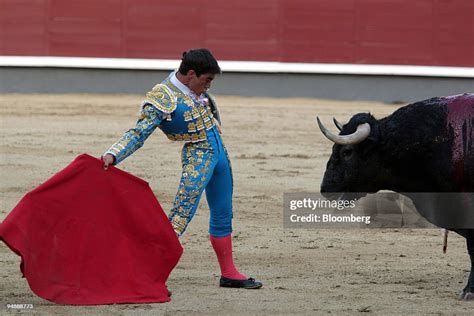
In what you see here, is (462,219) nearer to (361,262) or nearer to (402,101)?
(361,262)

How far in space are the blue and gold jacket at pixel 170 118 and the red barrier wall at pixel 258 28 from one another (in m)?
7.67

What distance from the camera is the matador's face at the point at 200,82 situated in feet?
13.7

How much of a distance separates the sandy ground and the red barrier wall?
1637 millimetres

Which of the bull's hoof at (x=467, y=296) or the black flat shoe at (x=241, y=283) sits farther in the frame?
the black flat shoe at (x=241, y=283)

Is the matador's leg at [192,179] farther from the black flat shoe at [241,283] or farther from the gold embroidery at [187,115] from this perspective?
the black flat shoe at [241,283]

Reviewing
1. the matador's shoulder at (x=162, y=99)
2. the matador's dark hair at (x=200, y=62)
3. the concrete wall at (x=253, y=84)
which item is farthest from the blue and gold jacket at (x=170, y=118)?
the concrete wall at (x=253, y=84)

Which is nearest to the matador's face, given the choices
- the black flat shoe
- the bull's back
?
the black flat shoe

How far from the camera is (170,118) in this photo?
4191 millimetres

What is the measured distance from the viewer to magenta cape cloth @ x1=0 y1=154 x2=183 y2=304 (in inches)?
161

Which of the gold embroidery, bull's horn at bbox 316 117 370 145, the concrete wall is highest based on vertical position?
the concrete wall

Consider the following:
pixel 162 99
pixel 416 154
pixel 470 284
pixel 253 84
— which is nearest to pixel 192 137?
pixel 162 99

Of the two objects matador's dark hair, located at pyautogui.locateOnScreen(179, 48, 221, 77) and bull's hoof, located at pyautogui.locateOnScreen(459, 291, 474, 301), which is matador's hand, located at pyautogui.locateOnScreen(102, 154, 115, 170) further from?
bull's hoof, located at pyautogui.locateOnScreen(459, 291, 474, 301)

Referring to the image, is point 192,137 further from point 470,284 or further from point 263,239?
point 263,239

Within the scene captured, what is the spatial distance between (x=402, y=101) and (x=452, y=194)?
7432 mm
